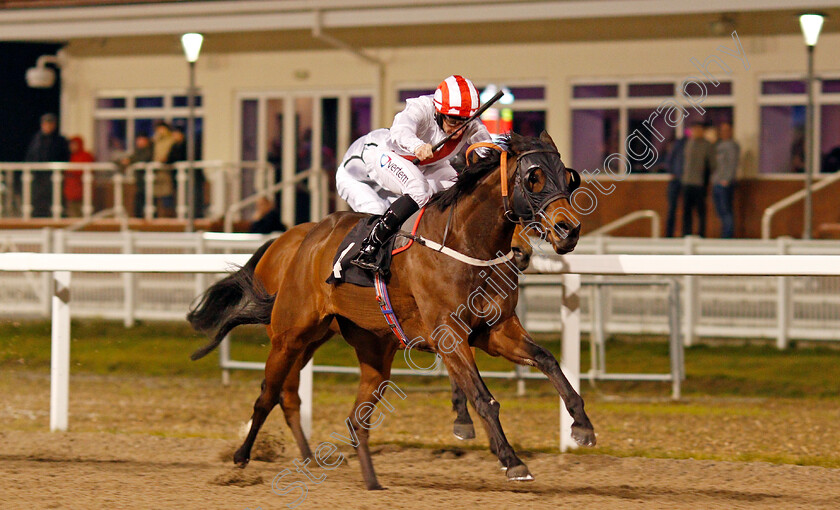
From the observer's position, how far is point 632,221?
1474cm

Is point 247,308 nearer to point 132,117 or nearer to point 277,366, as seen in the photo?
point 277,366

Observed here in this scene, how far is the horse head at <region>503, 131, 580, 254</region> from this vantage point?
167 inches

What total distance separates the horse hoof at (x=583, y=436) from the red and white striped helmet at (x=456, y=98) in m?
1.57

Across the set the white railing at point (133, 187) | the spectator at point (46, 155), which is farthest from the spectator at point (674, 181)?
the spectator at point (46, 155)

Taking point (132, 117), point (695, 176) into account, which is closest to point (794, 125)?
→ point (695, 176)

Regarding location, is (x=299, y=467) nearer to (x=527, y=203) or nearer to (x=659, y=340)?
(x=527, y=203)

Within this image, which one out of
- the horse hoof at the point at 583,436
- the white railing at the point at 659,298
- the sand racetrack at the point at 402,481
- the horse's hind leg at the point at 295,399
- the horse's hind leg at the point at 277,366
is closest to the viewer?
the horse hoof at the point at 583,436

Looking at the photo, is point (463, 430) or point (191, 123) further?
point (191, 123)

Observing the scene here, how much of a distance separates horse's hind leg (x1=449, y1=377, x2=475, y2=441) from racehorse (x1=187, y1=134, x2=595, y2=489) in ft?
1.00

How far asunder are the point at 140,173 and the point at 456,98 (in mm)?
10371

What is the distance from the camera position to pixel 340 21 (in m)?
14.3

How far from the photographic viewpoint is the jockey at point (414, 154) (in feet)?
16.3

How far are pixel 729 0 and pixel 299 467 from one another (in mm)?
9184

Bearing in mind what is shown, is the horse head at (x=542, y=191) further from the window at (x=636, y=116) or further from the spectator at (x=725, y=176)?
the window at (x=636, y=116)
